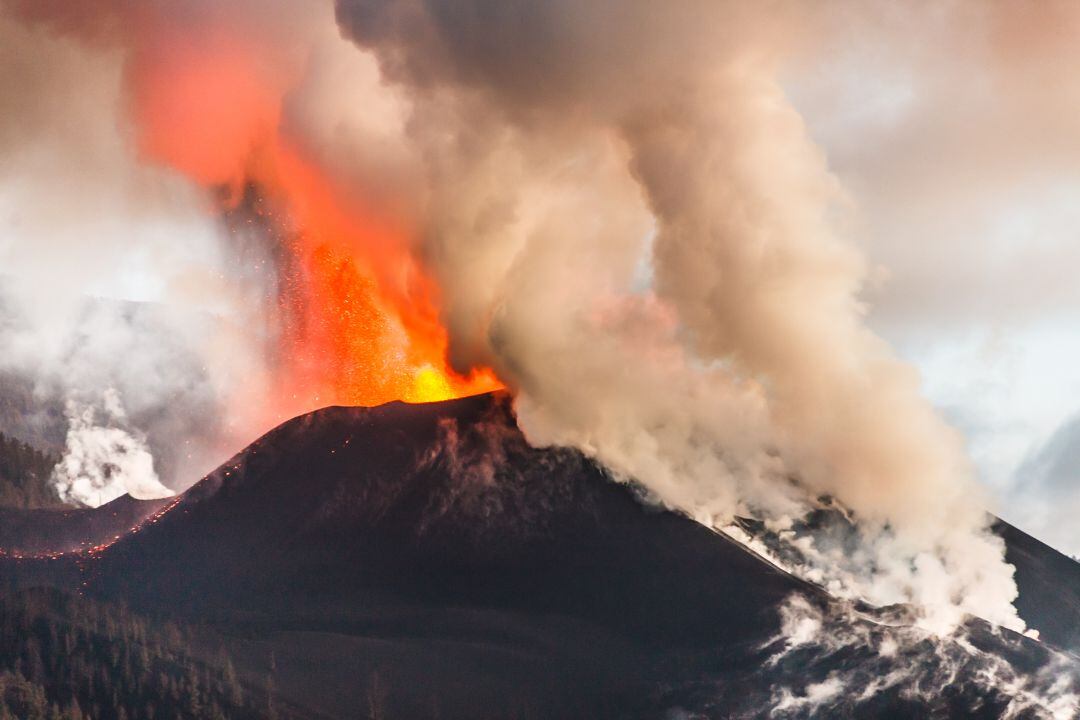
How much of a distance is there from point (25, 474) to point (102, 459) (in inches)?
301

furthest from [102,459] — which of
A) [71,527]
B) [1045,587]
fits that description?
A: [1045,587]

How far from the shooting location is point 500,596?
8419 cm

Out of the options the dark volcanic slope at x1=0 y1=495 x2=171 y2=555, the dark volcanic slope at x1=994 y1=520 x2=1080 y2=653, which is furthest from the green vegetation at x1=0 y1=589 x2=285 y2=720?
the dark volcanic slope at x1=994 y1=520 x2=1080 y2=653

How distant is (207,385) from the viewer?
151125mm

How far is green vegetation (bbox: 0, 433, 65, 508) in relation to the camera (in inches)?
5842

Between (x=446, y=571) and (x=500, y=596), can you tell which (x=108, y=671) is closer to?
(x=446, y=571)

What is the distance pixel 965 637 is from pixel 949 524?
22222 millimetres

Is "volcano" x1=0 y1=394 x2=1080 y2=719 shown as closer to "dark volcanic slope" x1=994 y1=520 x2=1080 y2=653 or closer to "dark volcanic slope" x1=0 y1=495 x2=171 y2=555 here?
"dark volcanic slope" x1=994 y1=520 x2=1080 y2=653

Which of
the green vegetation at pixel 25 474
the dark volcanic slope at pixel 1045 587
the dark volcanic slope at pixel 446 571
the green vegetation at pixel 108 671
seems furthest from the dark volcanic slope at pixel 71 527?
the dark volcanic slope at pixel 1045 587

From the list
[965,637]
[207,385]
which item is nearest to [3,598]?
[965,637]

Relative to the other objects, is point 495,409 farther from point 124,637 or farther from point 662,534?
point 124,637

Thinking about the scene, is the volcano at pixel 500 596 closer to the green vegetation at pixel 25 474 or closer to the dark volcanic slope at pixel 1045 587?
the dark volcanic slope at pixel 1045 587

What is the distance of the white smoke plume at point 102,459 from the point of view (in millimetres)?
150375

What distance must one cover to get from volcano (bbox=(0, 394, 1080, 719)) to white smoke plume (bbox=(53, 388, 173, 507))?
163 ft
